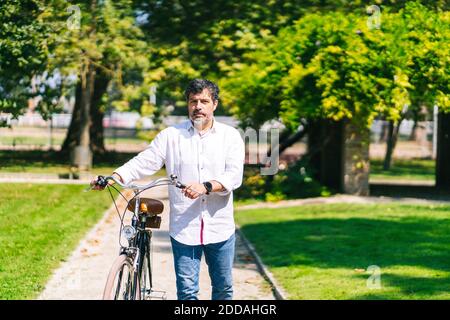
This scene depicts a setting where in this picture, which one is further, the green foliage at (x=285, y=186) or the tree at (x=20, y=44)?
the tree at (x=20, y=44)

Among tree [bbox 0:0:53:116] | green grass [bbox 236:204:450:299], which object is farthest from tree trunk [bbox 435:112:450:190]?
tree [bbox 0:0:53:116]

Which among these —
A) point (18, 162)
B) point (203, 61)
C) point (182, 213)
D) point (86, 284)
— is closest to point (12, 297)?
point (86, 284)

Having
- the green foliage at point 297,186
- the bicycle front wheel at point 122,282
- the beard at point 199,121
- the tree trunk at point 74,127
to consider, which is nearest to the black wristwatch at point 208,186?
the beard at point 199,121

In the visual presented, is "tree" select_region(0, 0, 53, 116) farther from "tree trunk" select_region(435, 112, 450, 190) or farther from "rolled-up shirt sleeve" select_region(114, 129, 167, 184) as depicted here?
"rolled-up shirt sleeve" select_region(114, 129, 167, 184)

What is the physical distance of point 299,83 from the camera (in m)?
19.1

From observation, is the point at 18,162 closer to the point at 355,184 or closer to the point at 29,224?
the point at 355,184

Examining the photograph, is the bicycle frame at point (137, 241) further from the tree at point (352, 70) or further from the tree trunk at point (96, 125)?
the tree trunk at point (96, 125)

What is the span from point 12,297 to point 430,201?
38.9 feet

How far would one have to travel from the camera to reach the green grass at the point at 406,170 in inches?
1125

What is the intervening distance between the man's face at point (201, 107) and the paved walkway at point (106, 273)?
344cm

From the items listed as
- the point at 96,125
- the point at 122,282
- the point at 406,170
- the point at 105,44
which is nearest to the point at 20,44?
the point at 105,44

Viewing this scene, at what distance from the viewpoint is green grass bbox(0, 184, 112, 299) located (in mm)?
9906

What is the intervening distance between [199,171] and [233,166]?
0.22 m

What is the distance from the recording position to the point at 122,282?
605cm
